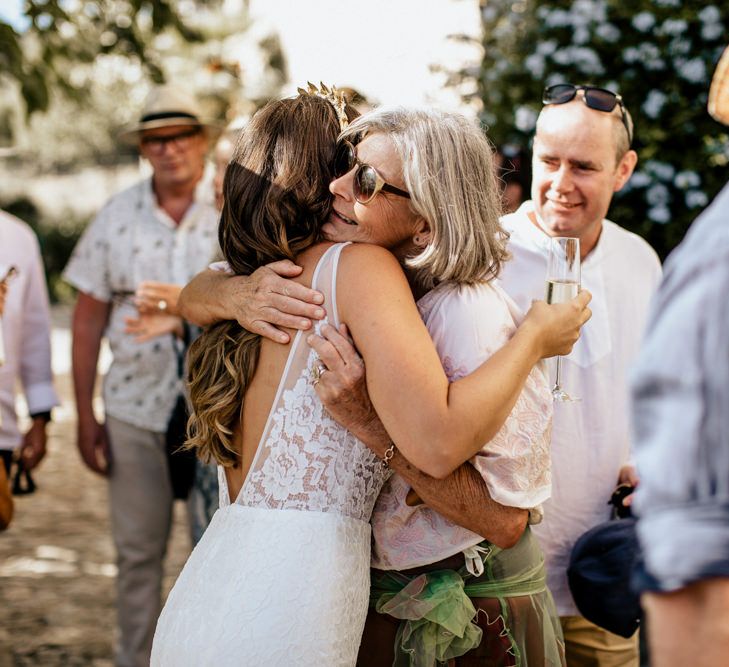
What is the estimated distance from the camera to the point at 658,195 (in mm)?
4895

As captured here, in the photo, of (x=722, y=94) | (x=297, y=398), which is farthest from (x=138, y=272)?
(x=722, y=94)

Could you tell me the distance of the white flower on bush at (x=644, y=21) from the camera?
494cm

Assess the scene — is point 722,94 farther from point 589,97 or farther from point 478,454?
point 589,97

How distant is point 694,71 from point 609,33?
22.0 inches

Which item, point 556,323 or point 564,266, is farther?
point 564,266

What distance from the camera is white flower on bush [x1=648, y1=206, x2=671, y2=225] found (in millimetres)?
4871

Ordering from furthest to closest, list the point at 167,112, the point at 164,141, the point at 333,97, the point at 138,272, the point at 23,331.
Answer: the point at 167,112 < the point at 164,141 < the point at 138,272 < the point at 23,331 < the point at 333,97

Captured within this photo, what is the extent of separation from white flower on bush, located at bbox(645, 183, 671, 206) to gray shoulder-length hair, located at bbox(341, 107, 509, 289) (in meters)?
3.19

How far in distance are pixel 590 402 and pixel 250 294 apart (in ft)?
4.13

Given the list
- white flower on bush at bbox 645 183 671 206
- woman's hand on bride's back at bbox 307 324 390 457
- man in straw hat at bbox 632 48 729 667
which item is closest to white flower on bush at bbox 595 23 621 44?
white flower on bush at bbox 645 183 671 206

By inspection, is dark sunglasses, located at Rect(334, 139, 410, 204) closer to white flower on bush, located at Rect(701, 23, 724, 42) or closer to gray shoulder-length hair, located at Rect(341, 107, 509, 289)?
gray shoulder-length hair, located at Rect(341, 107, 509, 289)

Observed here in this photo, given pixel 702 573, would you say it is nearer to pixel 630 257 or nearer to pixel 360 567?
pixel 360 567

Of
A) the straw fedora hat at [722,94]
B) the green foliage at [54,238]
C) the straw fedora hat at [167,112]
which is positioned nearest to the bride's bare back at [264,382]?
the straw fedora hat at [722,94]

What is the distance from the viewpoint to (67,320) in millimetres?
17797
